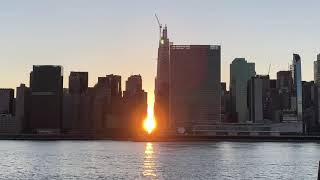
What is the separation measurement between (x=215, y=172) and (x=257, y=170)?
1086 centimetres

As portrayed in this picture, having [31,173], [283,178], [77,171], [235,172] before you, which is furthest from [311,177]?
[31,173]

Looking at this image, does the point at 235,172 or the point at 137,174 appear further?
the point at 235,172

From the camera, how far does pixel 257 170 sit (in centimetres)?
12025

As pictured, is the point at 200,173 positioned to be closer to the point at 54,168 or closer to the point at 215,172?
the point at 215,172

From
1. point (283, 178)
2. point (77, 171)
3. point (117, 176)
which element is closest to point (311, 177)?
point (283, 178)

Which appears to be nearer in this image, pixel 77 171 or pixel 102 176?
pixel 102 176

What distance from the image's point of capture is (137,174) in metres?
105

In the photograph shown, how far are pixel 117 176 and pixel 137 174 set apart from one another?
4.95 m

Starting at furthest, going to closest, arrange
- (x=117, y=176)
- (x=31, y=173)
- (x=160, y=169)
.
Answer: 1. (x=160, y=169)
2. (x=31, y=173)
3. (x=117, y=176)

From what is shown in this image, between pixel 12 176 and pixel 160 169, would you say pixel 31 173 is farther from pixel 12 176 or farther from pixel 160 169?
pixel 160 169

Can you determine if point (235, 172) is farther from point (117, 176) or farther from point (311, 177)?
point (117, 176)

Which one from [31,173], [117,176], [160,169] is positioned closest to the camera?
[117,176]

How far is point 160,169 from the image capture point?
11788 cm

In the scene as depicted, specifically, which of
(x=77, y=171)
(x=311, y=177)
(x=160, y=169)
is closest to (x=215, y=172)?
(x=160, y=169)
